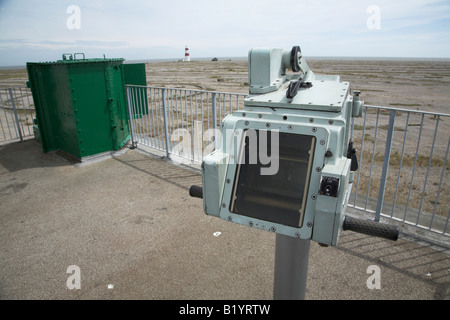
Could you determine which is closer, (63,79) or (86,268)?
(86,268)

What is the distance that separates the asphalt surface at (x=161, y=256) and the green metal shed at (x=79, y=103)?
1567 millimetres

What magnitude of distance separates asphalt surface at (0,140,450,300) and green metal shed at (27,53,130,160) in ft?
5.14

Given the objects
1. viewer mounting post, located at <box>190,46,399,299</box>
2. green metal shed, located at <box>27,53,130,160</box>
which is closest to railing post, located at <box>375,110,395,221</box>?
viewer mounting post, located at <box>190,46,399,299</box>

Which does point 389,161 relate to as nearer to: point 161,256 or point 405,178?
point 405,178

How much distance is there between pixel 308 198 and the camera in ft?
4.29

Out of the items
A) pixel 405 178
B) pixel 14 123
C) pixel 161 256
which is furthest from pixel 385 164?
pixel 14 123

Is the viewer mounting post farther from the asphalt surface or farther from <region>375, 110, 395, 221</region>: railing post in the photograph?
<region>375, 110, 395, 221</region>: railing post

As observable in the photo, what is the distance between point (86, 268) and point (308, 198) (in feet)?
8.72

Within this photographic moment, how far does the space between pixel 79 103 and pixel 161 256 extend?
3.80 meters

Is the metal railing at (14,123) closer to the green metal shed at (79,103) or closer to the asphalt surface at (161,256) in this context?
the green metal shed at (79,103)

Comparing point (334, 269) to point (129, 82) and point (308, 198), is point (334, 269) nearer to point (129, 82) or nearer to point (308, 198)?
point (308, 198)
